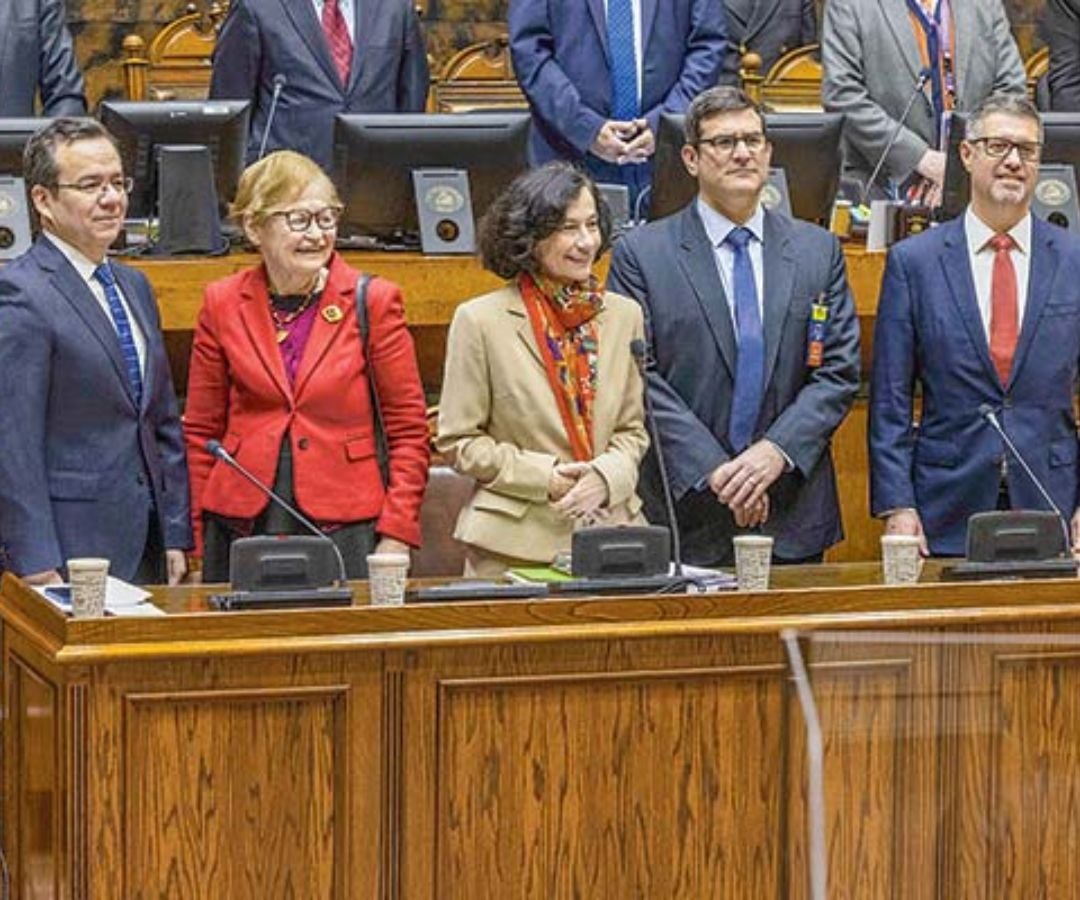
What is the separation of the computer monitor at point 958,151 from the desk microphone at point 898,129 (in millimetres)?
239

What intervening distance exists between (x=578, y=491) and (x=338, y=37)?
1.87m

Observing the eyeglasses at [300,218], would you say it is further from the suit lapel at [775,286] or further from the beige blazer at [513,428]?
the suit lapel at [775,286]

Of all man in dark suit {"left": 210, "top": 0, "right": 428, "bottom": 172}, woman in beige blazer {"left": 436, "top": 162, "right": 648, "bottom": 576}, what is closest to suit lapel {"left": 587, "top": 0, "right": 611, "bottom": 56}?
man in dark suit {"left": 210, "top": 0, "right": 428, "bottom": 172}

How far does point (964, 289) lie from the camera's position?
15.4 feet

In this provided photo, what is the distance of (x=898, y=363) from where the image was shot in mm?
4680

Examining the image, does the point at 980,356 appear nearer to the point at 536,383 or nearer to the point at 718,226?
the point at 718,226

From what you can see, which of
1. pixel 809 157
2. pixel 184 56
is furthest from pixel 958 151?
pixel 184 56

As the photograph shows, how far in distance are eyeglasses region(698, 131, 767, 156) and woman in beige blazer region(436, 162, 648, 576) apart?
1.03ft

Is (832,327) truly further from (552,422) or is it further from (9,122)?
(9,122)

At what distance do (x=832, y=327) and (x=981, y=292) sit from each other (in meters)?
0.28

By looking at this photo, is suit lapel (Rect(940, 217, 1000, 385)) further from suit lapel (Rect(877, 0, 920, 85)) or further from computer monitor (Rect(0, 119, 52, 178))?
computer monitor (Rect(0, 119, 52, 178))

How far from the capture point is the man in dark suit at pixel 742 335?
459cm

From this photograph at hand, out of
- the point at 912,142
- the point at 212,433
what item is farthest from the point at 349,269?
the point at 912,142

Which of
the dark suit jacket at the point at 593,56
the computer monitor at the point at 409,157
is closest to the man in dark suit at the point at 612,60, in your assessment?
the dark suit jacket at the point at 593,56
